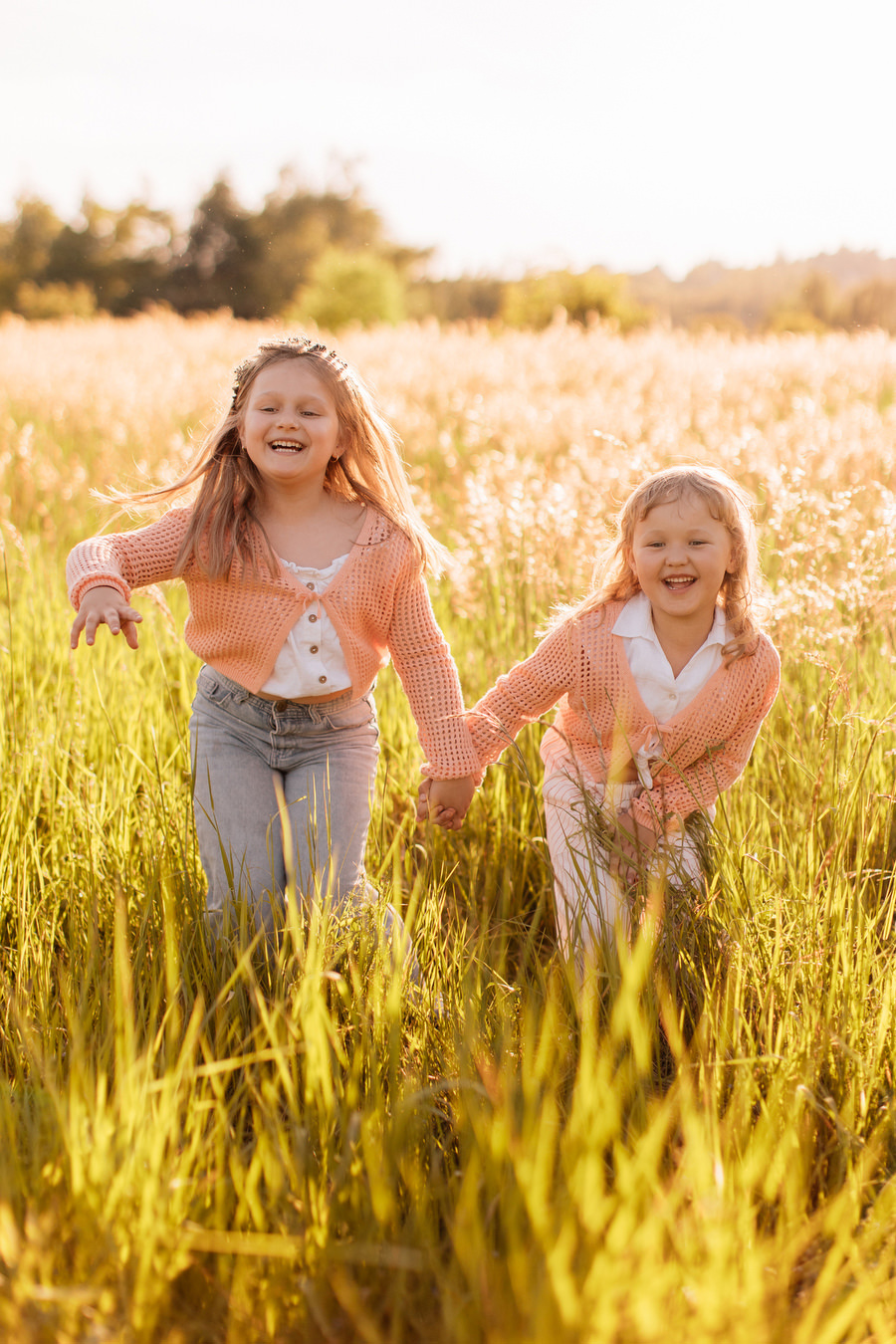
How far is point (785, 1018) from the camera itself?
1529 millimetres

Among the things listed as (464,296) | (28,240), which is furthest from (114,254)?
(464,296)

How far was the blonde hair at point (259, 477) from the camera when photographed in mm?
2182

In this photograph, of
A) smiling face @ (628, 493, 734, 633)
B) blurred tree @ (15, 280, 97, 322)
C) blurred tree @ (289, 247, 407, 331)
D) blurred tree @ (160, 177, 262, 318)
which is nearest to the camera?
smiling face @ (628, 493, 734, 633)

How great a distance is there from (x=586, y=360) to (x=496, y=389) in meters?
2.06

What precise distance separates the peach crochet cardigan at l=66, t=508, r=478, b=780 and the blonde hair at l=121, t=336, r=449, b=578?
45mm

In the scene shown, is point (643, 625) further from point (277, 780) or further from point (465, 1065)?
point (465, 1065)

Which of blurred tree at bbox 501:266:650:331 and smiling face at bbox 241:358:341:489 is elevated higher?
blurred tree at bbox 501:266:650:331

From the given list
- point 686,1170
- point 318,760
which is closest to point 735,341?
point 318,760

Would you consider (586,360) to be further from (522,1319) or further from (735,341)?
(522,1319)

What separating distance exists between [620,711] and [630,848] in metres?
0.31

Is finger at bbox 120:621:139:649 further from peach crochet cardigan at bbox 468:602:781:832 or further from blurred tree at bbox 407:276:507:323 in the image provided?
blurred tree at bbox 407:276:507:323

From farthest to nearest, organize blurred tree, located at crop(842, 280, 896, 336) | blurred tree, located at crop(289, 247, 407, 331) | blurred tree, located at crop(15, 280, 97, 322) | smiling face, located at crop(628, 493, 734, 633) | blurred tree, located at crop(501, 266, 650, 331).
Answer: blurred tree, located at crop(15, 280, 97, 322) → blurred tree, located at crop(501, 266, 650, 331) → blurred tree, located at crop(289, 247, 407, 331) → blurred tree, located at crop(842, 280, 896, 336) → smiling face, located at crop(628, 493, 734, 633)

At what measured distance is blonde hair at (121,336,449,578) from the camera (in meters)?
2.18

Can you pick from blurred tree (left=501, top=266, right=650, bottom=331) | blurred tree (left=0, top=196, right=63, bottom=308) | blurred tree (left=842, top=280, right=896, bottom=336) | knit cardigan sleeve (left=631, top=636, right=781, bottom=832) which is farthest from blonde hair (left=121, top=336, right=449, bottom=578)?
blurred tree (left=0, top=196, right=63, bottom=308)
